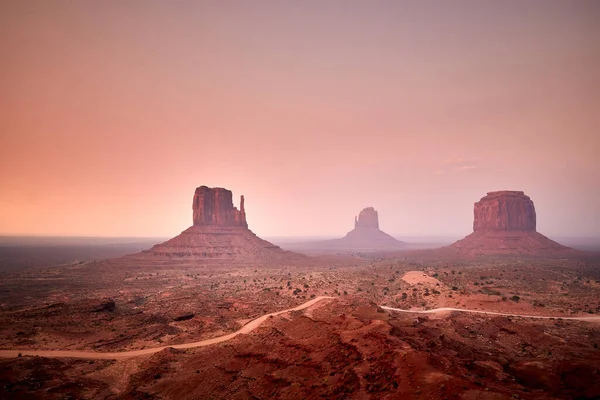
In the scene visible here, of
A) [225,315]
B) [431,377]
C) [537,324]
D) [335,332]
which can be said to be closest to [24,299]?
[225,315]

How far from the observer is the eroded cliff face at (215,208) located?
158 m

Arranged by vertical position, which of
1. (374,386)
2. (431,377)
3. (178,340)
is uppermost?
(431,377)

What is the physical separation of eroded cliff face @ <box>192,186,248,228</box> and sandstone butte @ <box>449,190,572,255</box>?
115312mm

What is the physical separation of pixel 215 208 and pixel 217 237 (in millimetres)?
15634

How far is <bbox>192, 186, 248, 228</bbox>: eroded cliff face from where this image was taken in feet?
520

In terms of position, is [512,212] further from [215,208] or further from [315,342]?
[315,342]

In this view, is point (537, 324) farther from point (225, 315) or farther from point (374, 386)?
point (225, 315)

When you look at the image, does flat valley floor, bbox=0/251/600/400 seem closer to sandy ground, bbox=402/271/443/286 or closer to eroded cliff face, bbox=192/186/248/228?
sandy ground, bbox=402/271/443/286

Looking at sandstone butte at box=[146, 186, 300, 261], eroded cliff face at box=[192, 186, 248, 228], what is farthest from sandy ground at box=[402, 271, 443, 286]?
eroded cliff face at box=[192, 186, 248, 228]

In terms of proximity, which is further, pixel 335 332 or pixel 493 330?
pixel 493 330

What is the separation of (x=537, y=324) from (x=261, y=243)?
12707cm

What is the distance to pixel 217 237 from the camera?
15388 centimetres

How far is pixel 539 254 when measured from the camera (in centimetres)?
13838

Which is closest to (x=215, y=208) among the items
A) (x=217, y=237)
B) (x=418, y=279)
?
(x=217, y=237)
